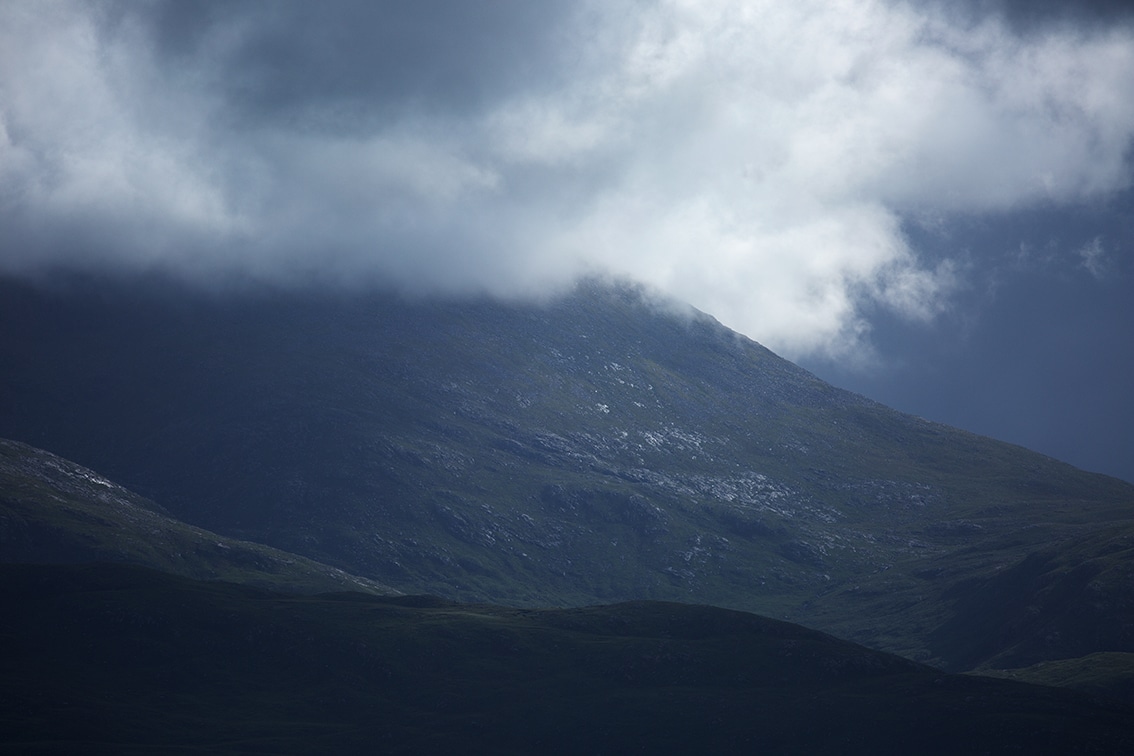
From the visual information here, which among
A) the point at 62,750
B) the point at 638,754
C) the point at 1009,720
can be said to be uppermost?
the point at 1009,720

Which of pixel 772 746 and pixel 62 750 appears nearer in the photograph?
pixel 62 750

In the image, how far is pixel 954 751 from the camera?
7461 inches

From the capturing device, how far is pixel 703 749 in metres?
198

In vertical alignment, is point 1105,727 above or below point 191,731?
above

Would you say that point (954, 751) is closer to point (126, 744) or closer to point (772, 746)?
point (772, 746)

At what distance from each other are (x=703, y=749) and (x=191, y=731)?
293 ft

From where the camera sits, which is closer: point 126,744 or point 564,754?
point 126,744

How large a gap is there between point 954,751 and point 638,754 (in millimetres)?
52787

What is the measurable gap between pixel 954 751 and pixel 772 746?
2991 centimetres

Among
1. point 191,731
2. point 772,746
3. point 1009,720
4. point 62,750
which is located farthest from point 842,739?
point 62,750

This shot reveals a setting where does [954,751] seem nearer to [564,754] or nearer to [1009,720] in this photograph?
[1009,720]

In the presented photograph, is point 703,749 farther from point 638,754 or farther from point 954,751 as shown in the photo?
point 954,751

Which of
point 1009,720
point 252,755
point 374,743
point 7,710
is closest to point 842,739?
point 1009,720

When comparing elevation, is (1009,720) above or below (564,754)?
above
